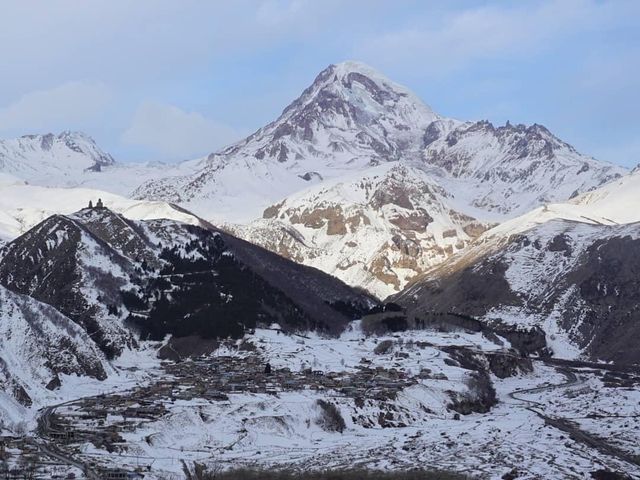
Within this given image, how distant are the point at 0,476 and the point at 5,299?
53.2 metres

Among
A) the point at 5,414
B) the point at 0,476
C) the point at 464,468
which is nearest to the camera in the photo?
the point at 0,476

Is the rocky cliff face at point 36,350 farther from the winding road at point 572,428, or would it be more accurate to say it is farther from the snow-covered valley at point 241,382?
the winding road at point 572,428

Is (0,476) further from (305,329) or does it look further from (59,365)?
(305,329)

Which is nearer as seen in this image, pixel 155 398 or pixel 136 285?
pixel 155 398

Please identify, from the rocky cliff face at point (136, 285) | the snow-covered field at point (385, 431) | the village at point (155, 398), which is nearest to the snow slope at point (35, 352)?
the village at point (155, 398)

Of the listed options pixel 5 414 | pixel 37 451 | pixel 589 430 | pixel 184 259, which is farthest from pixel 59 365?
pixel 184 259

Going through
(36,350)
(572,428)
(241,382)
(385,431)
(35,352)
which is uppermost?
(36,350)

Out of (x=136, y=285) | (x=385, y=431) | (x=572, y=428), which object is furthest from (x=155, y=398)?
(x=136, y=285)

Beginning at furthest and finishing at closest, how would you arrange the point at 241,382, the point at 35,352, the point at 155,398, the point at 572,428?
1. the point at 241,382
2. the point at 35,352
3. the point at 572,428
4. the point at 155,398

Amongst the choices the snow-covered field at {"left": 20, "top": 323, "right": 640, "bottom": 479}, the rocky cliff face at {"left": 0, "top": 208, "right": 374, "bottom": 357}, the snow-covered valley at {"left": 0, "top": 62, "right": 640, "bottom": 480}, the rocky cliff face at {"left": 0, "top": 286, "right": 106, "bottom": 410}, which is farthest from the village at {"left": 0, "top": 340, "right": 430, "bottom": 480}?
the rocky cliff face at {"left": 0, "top": 208, "right": 374, "bottom": 357}

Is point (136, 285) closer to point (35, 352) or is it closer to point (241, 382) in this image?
point (241, 382)

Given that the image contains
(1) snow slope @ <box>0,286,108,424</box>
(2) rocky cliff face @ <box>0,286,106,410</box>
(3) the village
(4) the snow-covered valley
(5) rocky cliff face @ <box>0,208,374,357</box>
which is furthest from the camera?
(5) rocky cliff face @ <box>0,208,374,357</box>

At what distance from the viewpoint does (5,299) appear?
117 meters

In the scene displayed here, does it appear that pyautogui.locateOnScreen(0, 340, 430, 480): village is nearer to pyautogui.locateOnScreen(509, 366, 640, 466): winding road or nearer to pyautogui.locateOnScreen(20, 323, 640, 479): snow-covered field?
pyautogui.locateOnScreen(20, 323, 640, 479): snow-covered field
